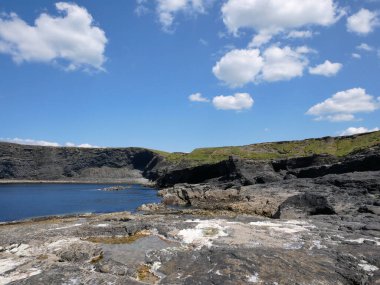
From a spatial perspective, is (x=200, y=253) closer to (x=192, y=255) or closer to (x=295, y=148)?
(x=192, y=255)

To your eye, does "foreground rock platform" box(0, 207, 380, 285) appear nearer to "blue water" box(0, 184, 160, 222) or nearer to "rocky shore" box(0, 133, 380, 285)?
"rocky shore" box(0, 133, 380, 285)

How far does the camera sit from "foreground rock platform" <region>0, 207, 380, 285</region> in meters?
18.2

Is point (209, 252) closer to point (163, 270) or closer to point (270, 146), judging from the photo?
point (163, 270)

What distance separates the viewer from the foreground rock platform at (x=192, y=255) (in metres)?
18.2

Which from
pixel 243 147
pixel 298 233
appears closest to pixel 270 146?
pixel 243 147

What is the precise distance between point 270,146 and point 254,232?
6387 inches

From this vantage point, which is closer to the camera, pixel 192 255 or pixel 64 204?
pixel 192 255

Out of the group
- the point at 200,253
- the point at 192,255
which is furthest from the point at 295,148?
the point at 192,255

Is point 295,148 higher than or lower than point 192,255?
higher

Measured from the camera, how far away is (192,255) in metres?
21.1

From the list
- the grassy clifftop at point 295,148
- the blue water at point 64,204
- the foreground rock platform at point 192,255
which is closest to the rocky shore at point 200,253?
the foreground rock platform at point 192,255

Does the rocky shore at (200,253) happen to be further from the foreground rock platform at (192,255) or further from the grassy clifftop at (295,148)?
the grassy clifftop at (295,148)

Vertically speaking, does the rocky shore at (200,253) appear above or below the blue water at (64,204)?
above

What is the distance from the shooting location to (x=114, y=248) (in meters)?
23.1
